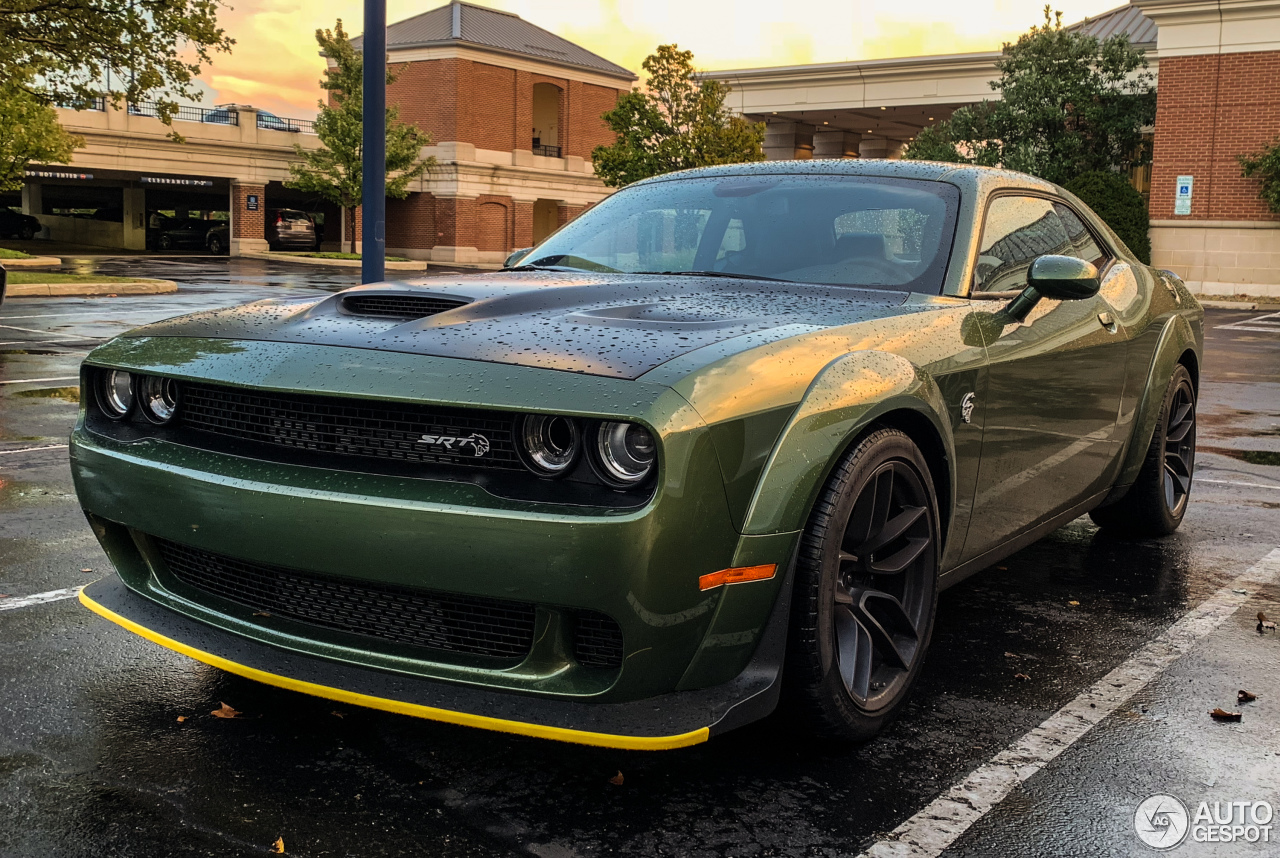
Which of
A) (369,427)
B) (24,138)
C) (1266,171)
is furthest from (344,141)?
(369,427)

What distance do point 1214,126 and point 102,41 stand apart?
82.9 ft

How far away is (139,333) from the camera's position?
3.24 m

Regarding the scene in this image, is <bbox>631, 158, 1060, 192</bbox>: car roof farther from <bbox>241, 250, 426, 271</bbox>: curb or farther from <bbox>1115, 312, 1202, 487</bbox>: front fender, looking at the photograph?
<bbox>241, 250, 426, 271</bbox>: curb

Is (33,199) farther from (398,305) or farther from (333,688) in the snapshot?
(333,688)

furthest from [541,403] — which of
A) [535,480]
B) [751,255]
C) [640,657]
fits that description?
[751,255]

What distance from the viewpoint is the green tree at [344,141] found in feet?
142

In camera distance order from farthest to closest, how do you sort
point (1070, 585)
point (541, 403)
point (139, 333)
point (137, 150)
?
1. point (137, 150)
2. point (1070, 585)
3. point (139, 333)
4. point (541, 403)

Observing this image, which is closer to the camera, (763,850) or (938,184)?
(763,850)

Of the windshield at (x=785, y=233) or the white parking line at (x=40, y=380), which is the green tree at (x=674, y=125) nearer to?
the white parking line at (x=40, y=380)

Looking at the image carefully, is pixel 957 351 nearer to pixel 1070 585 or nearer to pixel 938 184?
pixel 938 184

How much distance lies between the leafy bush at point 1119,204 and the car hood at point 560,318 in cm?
2747

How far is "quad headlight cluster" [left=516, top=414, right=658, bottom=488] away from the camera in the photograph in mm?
2449

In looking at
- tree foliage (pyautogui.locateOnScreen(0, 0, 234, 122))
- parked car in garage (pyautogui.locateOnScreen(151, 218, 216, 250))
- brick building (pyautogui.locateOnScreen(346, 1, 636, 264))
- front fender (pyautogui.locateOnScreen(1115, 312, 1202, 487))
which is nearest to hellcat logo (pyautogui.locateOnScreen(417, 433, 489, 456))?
front fender (pyautogui.locateOnScreen(1115, 312, 1202, 487))

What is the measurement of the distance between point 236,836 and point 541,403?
1076mm
